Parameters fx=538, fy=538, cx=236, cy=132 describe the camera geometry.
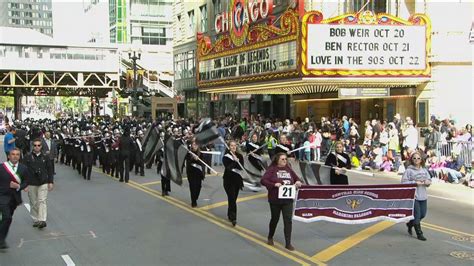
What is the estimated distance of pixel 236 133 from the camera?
84.5 ft

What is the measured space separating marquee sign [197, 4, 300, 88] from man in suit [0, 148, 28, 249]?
48.6ft

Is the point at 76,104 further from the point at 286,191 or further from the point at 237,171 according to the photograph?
the point at 286,191

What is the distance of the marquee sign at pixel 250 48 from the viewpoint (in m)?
22.9

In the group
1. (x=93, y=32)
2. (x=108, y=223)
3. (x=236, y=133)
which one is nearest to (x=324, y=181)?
(x=108, y=223)

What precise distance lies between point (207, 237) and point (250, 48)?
18.5 m

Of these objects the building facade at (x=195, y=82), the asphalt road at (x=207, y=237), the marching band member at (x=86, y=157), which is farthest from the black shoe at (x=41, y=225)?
the building facade at (x=195, y=82)

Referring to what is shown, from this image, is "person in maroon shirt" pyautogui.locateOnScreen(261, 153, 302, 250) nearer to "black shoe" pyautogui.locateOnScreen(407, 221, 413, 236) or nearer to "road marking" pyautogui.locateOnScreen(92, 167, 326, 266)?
"road marking" pyautogui.locateOnScreen(92, 167, 326, 266)

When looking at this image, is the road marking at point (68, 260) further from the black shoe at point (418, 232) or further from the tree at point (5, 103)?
the tree at point (5, 103)

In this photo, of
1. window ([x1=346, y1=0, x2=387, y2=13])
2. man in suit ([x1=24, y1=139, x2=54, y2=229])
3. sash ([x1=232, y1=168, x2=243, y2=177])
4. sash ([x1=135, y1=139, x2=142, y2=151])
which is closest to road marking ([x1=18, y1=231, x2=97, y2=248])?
man in suit ([x1=24, y1=139, x2=54, y2=229])

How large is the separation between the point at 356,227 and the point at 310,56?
1294cm

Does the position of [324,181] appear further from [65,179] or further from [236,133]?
[236,133]

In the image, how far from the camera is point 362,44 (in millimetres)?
21781

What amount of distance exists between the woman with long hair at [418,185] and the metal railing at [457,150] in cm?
763

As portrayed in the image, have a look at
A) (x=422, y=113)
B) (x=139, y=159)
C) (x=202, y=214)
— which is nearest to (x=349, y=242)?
(x=202, y=214)
